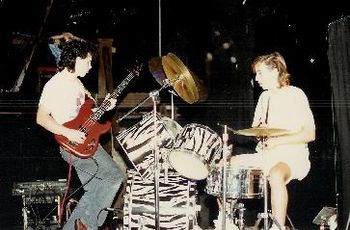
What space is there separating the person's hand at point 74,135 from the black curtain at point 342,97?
2.96 meters

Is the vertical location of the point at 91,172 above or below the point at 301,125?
below

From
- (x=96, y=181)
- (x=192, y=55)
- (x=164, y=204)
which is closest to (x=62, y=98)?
(x=96, y=181)

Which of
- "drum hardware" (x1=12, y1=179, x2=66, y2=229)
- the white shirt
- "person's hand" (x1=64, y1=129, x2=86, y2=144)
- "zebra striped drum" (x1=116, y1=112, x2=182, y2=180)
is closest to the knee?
"zebra striped drum" (x1=116, y1=112, x2=182, y2=180)

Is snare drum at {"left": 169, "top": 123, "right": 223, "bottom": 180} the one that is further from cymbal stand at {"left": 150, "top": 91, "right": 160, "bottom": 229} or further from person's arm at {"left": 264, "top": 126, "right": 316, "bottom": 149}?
person's arm at {"left": 264, "top": 126, "right": 316, "bottom": 149}

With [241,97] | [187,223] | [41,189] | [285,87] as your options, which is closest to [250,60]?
[241,97]

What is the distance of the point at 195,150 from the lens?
463cm

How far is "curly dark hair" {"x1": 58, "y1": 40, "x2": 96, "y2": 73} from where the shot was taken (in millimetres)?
4914

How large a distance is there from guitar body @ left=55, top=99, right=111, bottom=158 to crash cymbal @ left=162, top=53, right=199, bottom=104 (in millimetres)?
907

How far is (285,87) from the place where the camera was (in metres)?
5.11

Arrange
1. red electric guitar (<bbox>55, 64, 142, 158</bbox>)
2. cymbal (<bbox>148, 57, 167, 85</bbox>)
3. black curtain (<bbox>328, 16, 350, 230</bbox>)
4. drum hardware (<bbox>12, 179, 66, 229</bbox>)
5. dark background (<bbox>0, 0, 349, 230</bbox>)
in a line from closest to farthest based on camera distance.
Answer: red electric guitar (<bbox>55, 64, 142, 158</bbox>) → cymbal (<bbox>148, 57, 167, 85</bbox>) → black curtain (<bbox>328, 16, 350, 230</bbox>) → drum hardware (<bbox>12, 179, 66, 229</bbox>) → dark background (<bbox>0, 0, 349, 230</bbox>)

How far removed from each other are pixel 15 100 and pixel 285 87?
481 cm

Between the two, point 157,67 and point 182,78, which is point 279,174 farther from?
point 157,67

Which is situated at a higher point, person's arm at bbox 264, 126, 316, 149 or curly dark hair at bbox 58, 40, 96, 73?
curly dark hair at bbox 58, 40, 96, 73

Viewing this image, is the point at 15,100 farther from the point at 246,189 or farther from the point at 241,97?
the point at 246,189
